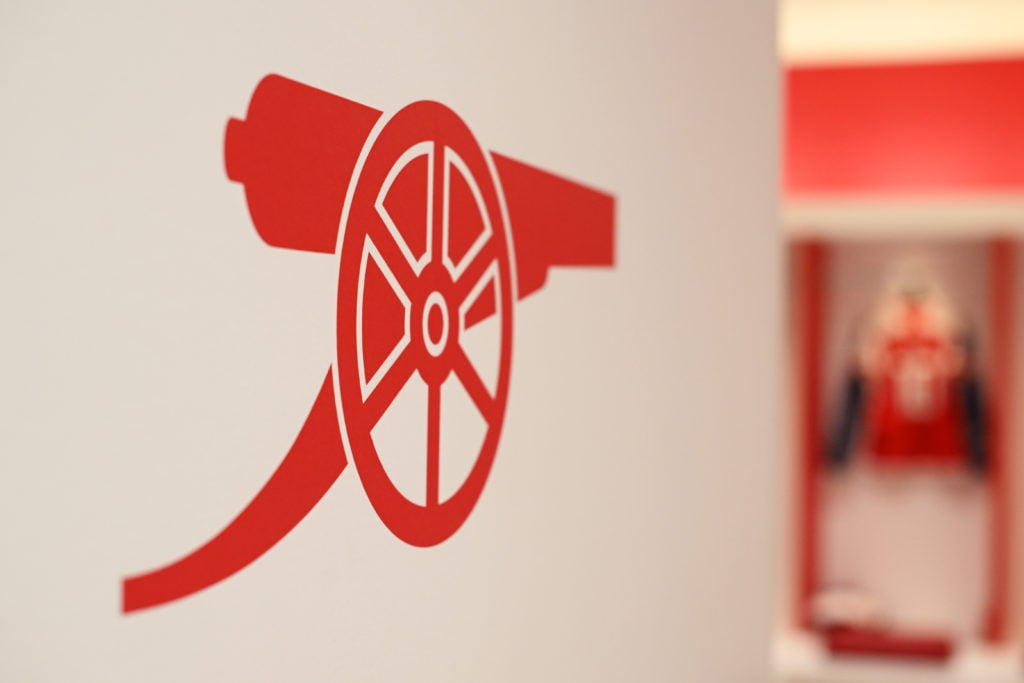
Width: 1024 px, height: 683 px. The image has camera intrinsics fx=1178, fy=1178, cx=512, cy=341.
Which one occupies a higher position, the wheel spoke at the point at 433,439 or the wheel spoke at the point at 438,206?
the wheel spoke at the point at 438,206

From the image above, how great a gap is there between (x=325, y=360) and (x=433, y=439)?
0.69ft

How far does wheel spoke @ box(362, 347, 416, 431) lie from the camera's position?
114 cm

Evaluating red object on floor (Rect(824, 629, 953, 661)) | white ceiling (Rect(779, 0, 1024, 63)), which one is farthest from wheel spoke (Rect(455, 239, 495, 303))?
red object on floor (Rect(824, 629, 953, 661))

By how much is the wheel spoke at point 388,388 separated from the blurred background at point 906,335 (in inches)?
140

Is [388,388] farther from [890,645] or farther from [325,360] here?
[890,645]

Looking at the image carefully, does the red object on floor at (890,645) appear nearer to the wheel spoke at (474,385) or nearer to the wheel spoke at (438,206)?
the wheel spoke at (474,385)

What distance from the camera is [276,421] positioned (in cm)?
102

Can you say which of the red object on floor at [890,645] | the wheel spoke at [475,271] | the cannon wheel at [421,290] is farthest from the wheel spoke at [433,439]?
the red object on floor at [890,645]

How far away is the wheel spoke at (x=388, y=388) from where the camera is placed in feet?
3.75

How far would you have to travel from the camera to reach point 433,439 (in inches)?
49.1

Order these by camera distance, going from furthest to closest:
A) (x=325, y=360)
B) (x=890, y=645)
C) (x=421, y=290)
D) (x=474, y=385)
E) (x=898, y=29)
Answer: (x=898, y=29)
(x=890, y=645)
(x=474, y=385)
(x=421, y=290)
(x=325, y=360)

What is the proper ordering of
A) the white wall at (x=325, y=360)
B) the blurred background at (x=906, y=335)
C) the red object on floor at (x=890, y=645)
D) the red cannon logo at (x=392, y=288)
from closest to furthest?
the white wall at (x=325, y=360) → the red cannon logo at (x=392, y=288) → the red object on floor at (x=890, y=645) → the blurred background at (x=906, y=335)

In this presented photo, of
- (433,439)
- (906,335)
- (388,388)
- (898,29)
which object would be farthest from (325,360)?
(898,29)

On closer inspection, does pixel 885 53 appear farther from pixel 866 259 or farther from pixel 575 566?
pixel 575 566
